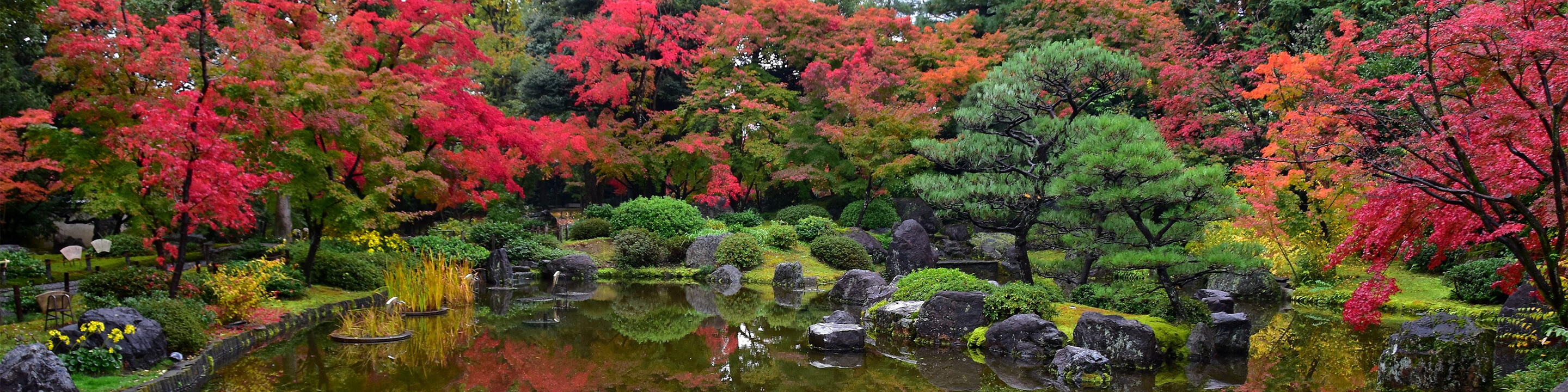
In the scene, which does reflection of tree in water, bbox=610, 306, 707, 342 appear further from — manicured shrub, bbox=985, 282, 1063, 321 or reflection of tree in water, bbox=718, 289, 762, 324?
manicured shrub, bbox=985, 282, 1063, 321

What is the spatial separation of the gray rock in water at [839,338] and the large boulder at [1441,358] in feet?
16.5

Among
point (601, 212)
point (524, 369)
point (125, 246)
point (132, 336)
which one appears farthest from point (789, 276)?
point (125, 246)

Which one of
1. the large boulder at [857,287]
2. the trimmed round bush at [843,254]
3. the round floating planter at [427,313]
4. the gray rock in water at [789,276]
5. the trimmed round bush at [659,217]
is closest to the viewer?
the round floating planter at [427,313]

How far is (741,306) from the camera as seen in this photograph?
13633 millimetres

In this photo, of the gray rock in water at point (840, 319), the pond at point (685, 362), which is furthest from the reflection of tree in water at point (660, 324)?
the gray rock in water at point (840, 319)

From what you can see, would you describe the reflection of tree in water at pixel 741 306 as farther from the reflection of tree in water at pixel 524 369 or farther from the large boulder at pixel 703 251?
the reflection of tree in water at pixel 524 369

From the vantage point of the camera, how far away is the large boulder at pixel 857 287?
13.9 m

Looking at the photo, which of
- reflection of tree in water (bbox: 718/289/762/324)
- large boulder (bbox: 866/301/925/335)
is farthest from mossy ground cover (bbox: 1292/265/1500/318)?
reflection of tree in water (bbox: 718/289/762/324)

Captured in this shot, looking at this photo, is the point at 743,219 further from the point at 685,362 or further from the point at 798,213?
the point at 685,362

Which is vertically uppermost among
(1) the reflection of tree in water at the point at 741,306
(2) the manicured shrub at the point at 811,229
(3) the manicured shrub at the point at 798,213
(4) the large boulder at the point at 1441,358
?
(3) the manicured shrub at the point at 798,213

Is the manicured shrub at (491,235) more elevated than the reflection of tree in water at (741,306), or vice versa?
the manicured shrub at (491,235)

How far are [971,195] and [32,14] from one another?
14186 millimetres

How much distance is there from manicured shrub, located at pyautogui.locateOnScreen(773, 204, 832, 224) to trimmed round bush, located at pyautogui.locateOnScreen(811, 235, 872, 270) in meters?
3.19

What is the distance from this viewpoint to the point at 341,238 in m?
14.6
